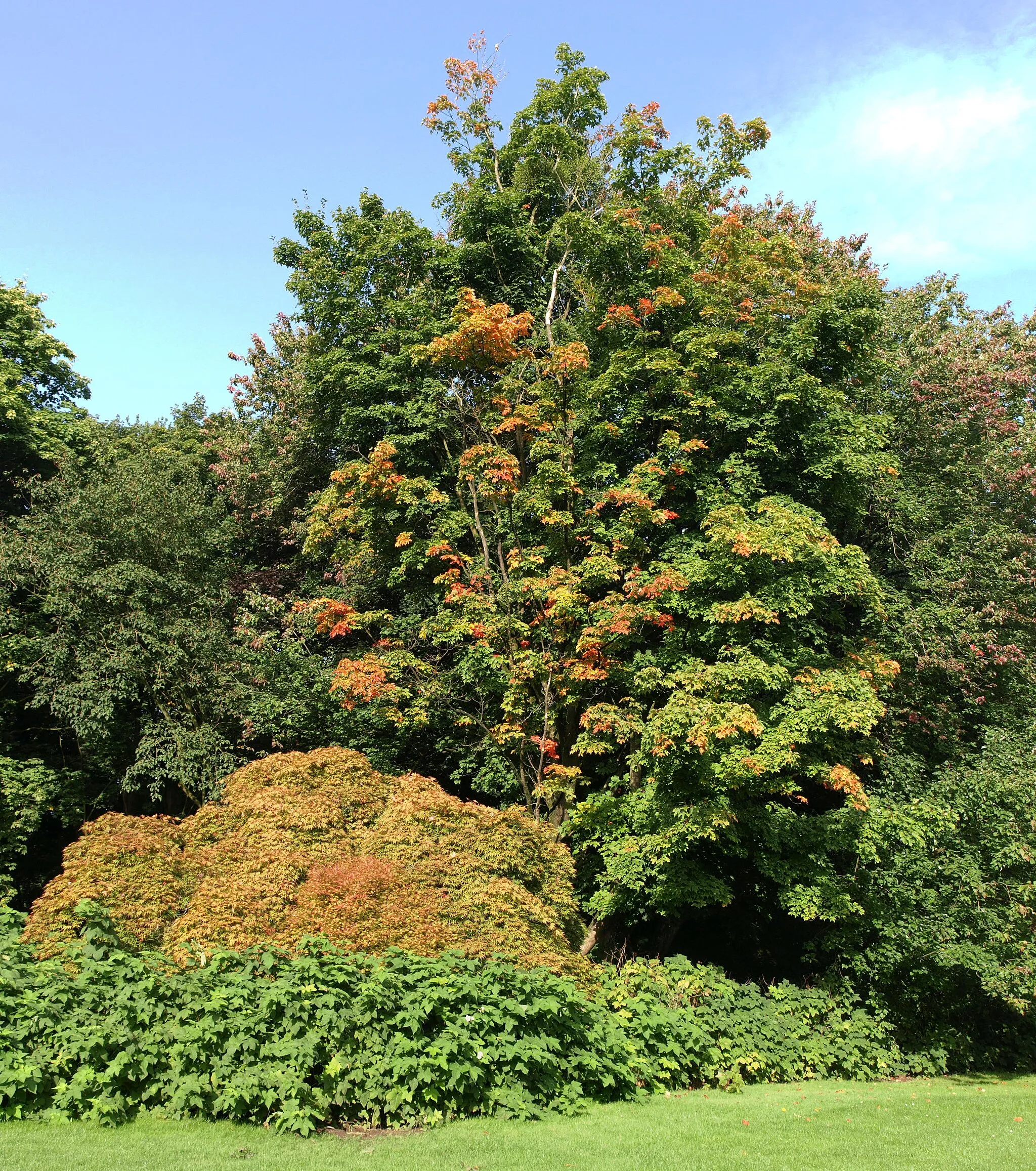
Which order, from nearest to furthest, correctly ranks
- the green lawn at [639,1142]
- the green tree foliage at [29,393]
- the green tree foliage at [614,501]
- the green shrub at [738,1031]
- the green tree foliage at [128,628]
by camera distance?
1. the green lawn at [639,1142]
2. the green shrub at [738,1031]
3. the green tree foliage at [614,501]
4. the green tree foliage at [128,628]
5. the green tree foliage at [29,393]

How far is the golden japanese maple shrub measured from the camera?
8.50 meters

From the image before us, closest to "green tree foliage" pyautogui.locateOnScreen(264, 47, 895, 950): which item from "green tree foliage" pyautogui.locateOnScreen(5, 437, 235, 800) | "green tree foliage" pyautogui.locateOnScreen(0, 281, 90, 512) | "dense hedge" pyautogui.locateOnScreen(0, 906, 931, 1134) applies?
"green tree foliage" pyautogui.locateOnScreen(5, 437, 235, 800)

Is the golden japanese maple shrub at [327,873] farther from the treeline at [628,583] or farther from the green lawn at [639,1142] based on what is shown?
the treeline at [628,583]

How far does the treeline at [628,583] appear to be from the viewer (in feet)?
39.6

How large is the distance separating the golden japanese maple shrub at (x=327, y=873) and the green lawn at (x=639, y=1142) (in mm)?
1781

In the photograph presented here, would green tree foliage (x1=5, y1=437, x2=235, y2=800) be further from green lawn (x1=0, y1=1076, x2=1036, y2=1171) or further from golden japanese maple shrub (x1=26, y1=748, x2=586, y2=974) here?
green lawn (x1=0, y1=1076, x2=1036, y2=1171)

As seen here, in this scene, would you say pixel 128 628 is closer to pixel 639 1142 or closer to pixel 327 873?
pixel 327 873

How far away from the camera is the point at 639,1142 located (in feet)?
24.0

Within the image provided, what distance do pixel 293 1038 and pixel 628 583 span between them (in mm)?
7330

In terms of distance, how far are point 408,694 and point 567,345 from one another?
20.7 ft

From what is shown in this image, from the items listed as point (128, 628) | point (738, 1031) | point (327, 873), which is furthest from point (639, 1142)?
point (128, 628)

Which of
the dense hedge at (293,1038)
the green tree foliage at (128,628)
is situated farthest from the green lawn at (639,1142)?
the green tree foliage at (128,628)

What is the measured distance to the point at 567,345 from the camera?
14.4 m

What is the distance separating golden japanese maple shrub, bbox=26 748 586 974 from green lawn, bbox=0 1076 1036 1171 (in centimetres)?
178
